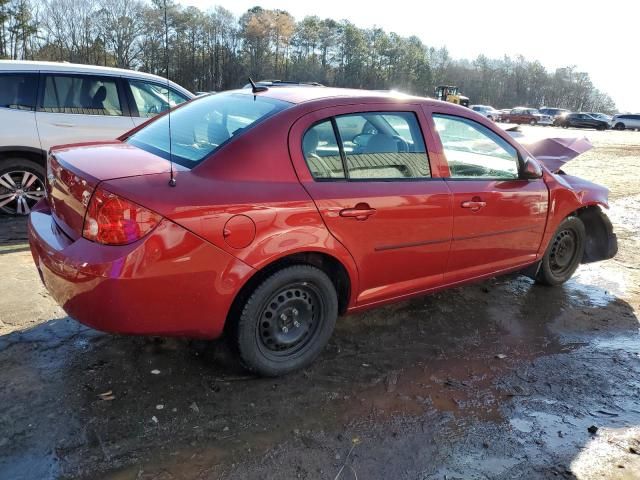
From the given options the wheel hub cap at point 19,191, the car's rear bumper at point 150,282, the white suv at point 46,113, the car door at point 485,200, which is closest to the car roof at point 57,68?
the white suv at point 46,113

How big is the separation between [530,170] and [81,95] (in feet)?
17.7

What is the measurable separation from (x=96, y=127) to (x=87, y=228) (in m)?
4.51

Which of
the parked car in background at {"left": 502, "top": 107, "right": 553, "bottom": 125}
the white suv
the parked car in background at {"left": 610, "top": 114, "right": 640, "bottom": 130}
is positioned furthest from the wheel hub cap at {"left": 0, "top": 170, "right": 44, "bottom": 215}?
the parked car in background at {"left": 610, "top": 114, "right": 640, "bottom": 130}

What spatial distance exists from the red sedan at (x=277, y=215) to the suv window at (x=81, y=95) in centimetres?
333

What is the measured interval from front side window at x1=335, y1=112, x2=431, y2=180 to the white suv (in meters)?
3.66

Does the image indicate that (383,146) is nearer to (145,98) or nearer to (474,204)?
(474,204)

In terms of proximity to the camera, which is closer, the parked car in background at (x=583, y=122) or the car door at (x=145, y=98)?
the car door at (x=145, y=98)

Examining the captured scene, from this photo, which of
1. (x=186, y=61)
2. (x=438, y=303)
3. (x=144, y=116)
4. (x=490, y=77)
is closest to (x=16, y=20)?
(x=186, y=61)

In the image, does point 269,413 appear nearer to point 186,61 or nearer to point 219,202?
point 219,202

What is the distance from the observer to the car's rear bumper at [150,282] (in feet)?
8.04

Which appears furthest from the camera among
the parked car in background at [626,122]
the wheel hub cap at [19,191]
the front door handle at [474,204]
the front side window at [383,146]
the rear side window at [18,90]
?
the parked car in background at [626,122]

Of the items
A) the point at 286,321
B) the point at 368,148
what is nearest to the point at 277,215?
the point at 286,321

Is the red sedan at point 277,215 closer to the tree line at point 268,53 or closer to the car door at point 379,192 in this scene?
the car door at point 379,192

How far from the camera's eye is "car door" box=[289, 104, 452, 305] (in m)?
3.02
